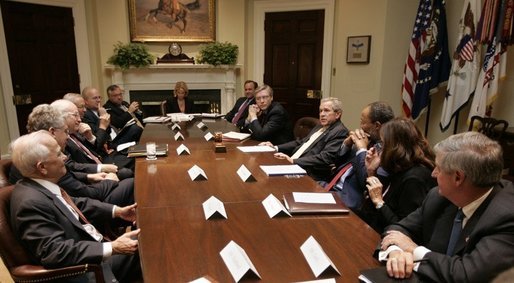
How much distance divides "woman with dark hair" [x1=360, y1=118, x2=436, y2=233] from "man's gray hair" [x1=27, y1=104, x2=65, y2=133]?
2.03 m

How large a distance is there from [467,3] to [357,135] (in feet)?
10.2

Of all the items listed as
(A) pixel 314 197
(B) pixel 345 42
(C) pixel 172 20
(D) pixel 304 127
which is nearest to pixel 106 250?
(A) pixel 314 197

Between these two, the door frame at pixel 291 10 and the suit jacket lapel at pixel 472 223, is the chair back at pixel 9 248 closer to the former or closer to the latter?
the suit jacket lapel at pixel 472 223

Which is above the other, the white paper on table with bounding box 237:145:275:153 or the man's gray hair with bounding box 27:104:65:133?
the man's gray hair with bounding box 27:104:65:133

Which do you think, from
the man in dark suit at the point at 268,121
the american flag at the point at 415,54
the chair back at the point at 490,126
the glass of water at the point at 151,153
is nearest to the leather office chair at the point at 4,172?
the glass of water at the point at 151,153

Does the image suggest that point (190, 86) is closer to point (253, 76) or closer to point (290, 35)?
point (253, 76)

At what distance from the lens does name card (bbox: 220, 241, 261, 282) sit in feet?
4.13

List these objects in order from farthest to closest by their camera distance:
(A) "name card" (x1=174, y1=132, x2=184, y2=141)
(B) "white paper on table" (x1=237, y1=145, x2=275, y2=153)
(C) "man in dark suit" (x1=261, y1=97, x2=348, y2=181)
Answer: (A) "name card" (x1=174, y1=132, x2=184, y2=141) < (B) "white paper on table" (x1=237, y1=145, x2=275, y2=153) < (C) "man in dark suit" (x1=261, y1=97, x2=348, y2=181)

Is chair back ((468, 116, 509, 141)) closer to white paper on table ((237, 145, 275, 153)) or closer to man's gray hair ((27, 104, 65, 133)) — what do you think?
white paper on table ((237, 145, 275, 153))

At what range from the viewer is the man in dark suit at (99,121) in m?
3.75

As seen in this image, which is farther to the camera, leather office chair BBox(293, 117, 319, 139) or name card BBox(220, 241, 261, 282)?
leather office chair BBox(293, 117, 319, 139)

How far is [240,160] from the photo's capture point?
2.86 metres

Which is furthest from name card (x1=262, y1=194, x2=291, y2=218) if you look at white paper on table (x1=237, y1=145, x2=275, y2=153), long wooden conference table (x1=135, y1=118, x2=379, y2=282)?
white paper on table (x1=237, y1=145, x2=275, y2=153)

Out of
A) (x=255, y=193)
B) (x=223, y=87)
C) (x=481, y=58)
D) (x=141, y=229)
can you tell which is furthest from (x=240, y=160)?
(x=223, y=87)
